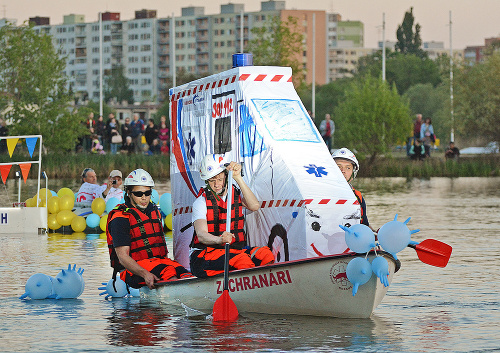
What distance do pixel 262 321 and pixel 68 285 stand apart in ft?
8.95

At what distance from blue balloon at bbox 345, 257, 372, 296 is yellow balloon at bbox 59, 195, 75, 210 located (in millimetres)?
11239

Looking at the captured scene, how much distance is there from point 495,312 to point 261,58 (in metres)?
51.8

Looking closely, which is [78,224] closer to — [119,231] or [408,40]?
[119,231]

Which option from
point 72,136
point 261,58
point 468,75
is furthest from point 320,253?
point 261,58

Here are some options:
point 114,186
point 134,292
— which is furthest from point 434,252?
point 114,186

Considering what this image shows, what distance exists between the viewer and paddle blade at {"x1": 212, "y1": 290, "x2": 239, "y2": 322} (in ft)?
35.0

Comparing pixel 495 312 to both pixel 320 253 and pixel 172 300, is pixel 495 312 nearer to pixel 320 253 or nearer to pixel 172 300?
pixel 320 253

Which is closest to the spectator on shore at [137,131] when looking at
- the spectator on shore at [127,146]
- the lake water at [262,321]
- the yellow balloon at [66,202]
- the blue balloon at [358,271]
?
the spectator on shore at [127,146]

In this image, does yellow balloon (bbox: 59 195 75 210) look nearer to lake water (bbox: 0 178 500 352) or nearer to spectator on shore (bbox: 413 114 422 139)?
lake water (bbox: 0 178 500 352)

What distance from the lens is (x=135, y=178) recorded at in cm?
1141

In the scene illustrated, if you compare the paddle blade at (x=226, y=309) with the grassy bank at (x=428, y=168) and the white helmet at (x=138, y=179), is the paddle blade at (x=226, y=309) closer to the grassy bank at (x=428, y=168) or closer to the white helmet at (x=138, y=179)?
the white helmet at (x=138, y=179)

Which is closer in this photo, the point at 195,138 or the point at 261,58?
the point at 195,138

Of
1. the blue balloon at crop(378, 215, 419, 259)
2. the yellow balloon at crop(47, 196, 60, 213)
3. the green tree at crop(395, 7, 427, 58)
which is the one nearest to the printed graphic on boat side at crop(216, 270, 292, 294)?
the blue balloon at crop(378, 215, 419, 259)

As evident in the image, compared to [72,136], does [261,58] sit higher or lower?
higher
